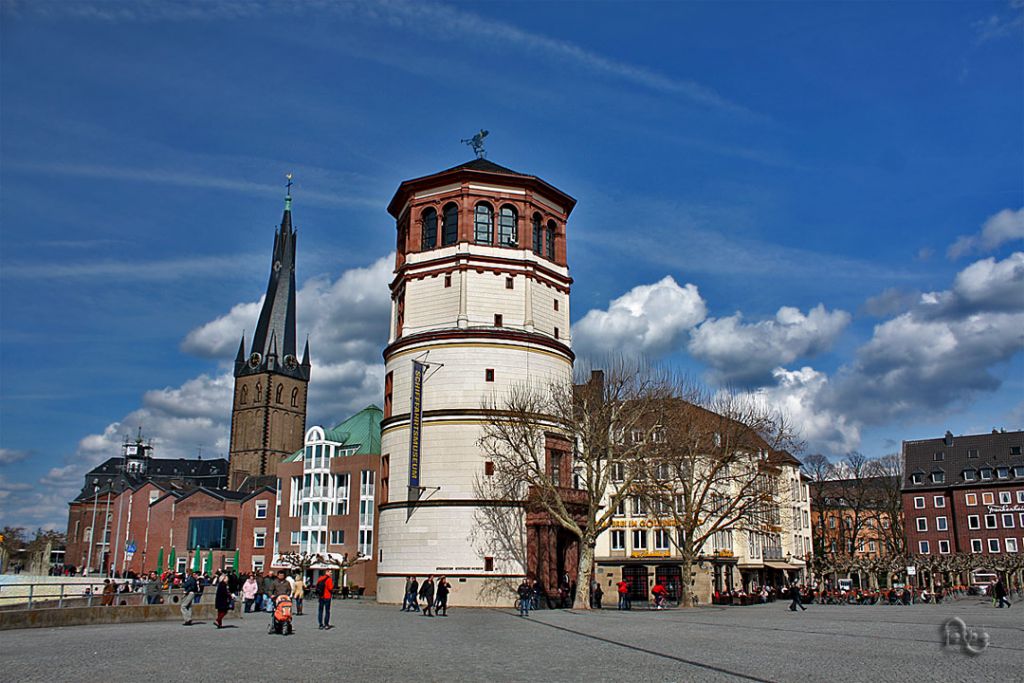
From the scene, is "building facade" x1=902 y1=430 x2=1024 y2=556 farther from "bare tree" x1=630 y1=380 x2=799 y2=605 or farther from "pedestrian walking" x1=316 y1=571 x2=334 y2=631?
"pedestrian walking" x1=316 y1=571 x2=334 y2=631

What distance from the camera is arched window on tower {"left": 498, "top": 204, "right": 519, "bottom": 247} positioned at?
4932 cm

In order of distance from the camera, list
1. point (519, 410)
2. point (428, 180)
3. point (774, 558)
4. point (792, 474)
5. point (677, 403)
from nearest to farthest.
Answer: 1. point (519, 410)
2. point (677, 403)
3. point (428, 180)
4. point (774, 558)
5. point (792, 474)

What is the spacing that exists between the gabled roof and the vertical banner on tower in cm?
3818

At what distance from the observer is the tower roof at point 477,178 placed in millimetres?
49188

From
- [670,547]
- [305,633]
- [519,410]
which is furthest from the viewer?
[670,547]

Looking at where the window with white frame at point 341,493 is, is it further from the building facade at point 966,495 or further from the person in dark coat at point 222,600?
the building facade at point 966,495

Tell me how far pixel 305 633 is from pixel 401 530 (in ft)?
60.5

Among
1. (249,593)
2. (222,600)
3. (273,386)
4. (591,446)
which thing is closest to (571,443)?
(591,446)

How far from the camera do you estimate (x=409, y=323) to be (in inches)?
1918

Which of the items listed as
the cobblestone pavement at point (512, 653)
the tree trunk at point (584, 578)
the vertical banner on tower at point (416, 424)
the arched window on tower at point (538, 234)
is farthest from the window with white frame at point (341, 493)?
the cobblestone pavement at point (512, 653)

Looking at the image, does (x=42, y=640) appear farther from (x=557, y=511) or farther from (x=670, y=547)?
(x=670, y=547)

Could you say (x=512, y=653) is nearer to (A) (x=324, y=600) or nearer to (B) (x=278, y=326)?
(A) (x=324, y=600)

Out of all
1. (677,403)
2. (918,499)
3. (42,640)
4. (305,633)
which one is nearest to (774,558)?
(918,499)

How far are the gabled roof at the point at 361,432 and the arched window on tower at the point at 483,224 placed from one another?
1513 inches
